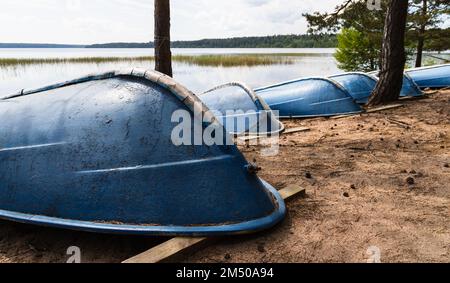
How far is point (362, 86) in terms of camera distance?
33.8 feet

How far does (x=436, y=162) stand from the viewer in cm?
476

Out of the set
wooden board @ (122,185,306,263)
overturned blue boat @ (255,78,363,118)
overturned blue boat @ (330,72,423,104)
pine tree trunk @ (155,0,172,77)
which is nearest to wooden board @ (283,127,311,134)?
overturned blue boat @ (255,78,363,118)

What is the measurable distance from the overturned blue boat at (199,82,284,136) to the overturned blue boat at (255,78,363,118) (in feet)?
4.67

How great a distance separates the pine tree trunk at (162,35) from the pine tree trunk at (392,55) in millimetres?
5355

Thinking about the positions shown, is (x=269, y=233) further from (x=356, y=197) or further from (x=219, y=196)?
(x=356, y=197)

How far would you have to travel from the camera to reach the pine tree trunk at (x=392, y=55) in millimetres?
8828

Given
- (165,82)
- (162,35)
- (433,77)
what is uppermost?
(162,35)

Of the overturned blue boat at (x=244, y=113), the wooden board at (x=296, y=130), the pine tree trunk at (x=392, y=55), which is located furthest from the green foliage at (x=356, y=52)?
the wooden board at (x=296, y=130)

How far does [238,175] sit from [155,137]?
76 cm

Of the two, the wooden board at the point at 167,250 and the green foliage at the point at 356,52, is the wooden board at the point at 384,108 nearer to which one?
the wooden board at the point at 167,250

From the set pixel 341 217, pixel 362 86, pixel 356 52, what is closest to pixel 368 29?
pixel 356 52

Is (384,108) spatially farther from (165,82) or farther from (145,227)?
(145,227)

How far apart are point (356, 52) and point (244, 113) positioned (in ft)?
89.1

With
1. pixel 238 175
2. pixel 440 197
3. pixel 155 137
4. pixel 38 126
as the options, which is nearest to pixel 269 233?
pixel 238 175
